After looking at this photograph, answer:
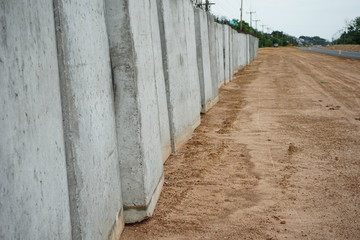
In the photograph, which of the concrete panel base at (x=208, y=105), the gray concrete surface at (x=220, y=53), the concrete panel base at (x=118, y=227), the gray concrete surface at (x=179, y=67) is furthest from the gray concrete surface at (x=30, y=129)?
the gray concrete surface at (x=220, y=53)

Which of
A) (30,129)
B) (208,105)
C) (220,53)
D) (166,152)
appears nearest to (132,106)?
(30,129)

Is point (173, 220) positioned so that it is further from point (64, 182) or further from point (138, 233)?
point (64, 182)

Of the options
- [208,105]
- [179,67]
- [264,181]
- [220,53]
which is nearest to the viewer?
[264,181]

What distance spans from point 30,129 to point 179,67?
478 centimetres

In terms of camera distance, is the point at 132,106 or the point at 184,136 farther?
the point at 184,136

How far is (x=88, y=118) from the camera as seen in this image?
8.86 ft

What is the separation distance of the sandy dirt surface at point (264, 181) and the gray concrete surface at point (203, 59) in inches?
23.3

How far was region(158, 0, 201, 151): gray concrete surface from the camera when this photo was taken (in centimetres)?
569

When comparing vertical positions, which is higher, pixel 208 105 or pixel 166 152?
pixel 208 105

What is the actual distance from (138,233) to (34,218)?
1.77 metres

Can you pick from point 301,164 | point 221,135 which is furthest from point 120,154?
point 221,135

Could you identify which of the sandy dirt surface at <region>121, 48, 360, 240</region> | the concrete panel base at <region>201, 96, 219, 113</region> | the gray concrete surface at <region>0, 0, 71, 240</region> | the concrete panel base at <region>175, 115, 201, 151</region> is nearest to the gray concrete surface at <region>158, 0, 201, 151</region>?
the concrete panel base at <region>175, 115, 201, 151</region>

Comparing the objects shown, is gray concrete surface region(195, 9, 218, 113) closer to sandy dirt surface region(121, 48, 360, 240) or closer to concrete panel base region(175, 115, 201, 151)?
sandy dirt surface region(121, 48, 360, 240)

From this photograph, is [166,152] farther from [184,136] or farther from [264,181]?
[264,181]
